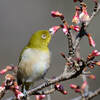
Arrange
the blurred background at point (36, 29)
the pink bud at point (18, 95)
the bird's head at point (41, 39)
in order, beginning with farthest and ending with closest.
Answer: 1. the blurred background at point (36, 29)
2. the bird's head at point (41, 39)
3. the pink bud at point (18, 95)

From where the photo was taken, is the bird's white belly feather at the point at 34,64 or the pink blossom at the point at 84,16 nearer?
the pink blossom at the point at 84,16

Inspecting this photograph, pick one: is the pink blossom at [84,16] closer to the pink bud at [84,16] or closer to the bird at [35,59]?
the pink bud at [84,16]

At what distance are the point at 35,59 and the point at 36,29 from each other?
371 inches

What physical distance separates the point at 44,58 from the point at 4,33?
377 inches

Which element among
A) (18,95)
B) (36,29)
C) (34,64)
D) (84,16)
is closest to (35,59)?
(34,64)

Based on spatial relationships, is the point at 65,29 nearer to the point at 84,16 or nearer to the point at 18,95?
the point at 84,16

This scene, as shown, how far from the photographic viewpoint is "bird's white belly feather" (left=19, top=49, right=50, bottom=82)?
5.20 metres

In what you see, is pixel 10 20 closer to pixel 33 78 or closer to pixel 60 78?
pixel 33 78

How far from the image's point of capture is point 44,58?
5.27 m

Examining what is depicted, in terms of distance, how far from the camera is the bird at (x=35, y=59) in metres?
5.18

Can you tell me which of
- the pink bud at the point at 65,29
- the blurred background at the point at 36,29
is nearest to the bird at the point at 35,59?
the pink bud at the point at 65,29

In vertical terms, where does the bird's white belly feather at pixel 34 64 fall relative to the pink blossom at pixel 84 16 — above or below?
below

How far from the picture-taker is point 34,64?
524 cm

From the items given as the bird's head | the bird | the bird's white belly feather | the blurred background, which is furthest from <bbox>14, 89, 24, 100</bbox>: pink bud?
the blurred background
